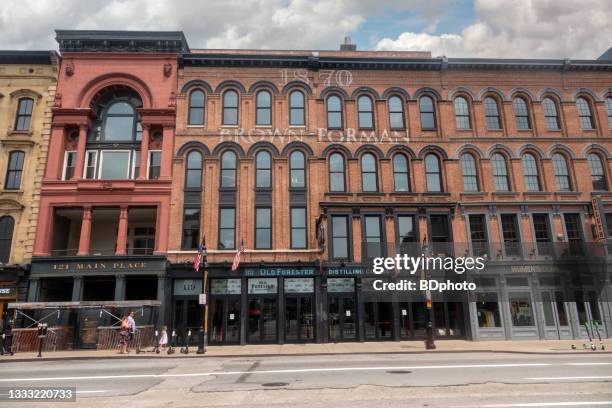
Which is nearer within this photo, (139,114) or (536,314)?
(536,314)

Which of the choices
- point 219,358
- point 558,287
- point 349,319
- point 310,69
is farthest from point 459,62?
point 219,358

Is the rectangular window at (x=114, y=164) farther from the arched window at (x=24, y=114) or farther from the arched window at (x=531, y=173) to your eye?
the arched window at (x=531, y=173)

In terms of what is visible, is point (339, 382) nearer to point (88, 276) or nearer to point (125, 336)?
point (125, 336)

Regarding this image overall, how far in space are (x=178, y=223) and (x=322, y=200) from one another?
29.0ft

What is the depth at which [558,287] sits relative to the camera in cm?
2495

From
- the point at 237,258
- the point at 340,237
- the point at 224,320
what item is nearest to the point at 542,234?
the point at 340,237

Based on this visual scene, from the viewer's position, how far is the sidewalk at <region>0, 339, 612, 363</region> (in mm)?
19297

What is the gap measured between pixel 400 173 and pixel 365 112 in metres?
4.76

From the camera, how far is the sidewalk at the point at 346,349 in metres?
19.3

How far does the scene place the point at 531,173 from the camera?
27.2 meters

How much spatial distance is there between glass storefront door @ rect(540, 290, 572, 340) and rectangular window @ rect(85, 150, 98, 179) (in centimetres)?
2844

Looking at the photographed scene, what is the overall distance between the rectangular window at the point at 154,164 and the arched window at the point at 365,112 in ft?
43.3

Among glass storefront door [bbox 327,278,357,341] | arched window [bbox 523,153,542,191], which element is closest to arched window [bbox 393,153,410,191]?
glass storefront door [bbox 327,278,357,341]

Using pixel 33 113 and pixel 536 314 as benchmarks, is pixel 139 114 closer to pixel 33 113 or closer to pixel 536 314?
pixel 33 113
